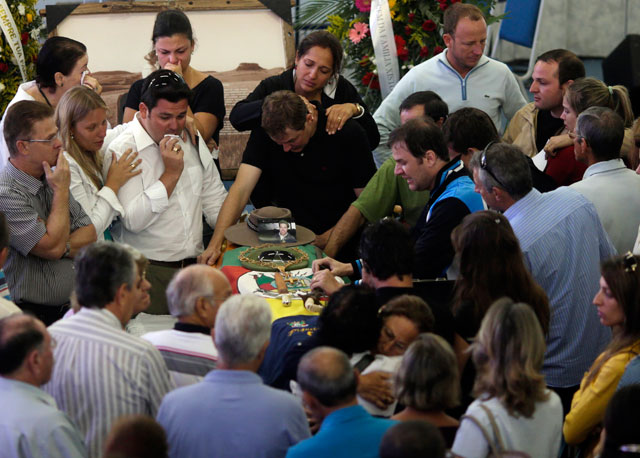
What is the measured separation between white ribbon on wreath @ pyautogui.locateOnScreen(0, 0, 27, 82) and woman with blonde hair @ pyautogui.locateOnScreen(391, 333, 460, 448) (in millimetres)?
5033

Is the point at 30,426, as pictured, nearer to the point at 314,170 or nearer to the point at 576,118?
the point at 314,170

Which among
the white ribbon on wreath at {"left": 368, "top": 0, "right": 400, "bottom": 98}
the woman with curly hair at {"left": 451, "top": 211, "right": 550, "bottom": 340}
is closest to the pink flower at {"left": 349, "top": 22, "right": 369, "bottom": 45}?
the white ribbon on wreath at {"left": 368, "top": 0, "right": 400, "bottom": 98}

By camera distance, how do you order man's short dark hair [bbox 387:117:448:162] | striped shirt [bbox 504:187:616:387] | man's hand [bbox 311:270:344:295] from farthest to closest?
man's short dark hair [bbox 387:117:448:162] < man's hand [bbox 311:270:344:295] < striped shirt [bbox 504:187:616:387]

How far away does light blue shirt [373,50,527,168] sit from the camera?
5.46 meters

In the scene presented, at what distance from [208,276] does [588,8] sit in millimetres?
8793

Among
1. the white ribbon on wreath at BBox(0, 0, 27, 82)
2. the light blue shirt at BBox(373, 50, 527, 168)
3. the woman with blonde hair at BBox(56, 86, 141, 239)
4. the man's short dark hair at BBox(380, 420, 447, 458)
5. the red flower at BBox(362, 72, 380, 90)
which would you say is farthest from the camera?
the red flower at BBox(362, 72, 380, 90)

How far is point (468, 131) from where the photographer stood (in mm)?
3908

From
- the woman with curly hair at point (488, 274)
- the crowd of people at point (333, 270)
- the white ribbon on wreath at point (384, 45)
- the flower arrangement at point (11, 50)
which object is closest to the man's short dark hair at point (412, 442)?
the crowd of people at point (333, 270)

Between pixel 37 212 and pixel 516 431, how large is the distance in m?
2.36

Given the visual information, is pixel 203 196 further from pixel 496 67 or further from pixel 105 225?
pixel 496 67

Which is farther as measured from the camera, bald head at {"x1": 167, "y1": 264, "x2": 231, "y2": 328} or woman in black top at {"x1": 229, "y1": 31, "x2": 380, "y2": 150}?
woman in black top at {"x1": 229, "y1": 31, "x2": 380, "y2": 150}

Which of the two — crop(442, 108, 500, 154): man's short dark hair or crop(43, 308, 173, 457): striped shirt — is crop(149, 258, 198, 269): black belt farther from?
crop(43, 308, 173, 457): striped shirt

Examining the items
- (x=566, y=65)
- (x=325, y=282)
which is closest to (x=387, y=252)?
(x=325, y=282)

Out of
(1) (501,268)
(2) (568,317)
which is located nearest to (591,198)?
(2) (568,317)
